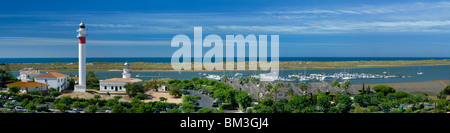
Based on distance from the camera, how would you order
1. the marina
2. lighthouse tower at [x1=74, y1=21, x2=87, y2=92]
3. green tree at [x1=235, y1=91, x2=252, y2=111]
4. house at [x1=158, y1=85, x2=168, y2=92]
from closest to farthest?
1. green tree at [x1=235, y1=91, x2=252, y2=111]
2. lighthouse tower at [x1=74, y1=21, x2=87, y2=92]
3. house at [x1=158, y1=85, x2=168, y2=92]
4. the marina

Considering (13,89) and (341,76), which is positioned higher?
(13,89)

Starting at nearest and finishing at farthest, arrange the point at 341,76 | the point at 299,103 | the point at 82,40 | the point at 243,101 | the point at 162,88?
the point at 299,103
the point at 243,101
the point at 82,40
the point at 162,88
the point at 341,76

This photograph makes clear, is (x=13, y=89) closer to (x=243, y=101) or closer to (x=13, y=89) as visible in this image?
(x=13, y=89)

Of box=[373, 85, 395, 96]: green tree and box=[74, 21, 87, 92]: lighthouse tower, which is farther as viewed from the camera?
box=[373, 85, 395, 96]: green tree

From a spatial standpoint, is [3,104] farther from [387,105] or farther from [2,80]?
[387,105]

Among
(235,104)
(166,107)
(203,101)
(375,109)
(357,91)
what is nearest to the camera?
(375,109)

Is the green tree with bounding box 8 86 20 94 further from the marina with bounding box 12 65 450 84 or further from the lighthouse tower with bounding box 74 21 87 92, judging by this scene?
the marina with bounding box 12 65 450 84

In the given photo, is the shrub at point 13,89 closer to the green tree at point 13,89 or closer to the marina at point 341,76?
the green tree at point 13,89

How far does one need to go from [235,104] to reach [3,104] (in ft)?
58.3

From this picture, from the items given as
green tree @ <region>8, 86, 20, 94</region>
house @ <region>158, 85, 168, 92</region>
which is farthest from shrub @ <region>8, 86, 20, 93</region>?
house @ <region>158, 85, 168, 92</region>

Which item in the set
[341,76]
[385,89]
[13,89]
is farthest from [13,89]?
[341,76]

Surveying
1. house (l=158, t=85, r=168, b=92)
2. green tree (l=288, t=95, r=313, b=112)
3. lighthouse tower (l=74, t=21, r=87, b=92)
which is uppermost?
lighthouse tower (l=74, t=21, r=87, b=92)
